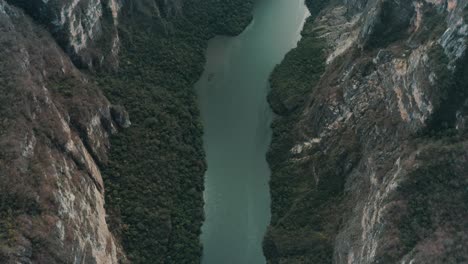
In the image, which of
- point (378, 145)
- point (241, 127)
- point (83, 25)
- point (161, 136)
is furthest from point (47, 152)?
point (378, 145)

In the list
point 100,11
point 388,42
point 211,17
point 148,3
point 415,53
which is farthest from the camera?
point 211,17

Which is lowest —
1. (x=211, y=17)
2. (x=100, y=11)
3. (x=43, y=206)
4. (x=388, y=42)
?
(x=43, y=206)

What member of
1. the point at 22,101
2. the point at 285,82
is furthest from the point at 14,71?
→ the point at 285,82

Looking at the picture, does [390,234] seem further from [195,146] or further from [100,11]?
[100,11]

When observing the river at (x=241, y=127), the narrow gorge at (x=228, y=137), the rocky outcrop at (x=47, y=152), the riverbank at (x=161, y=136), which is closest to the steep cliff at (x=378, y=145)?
the narrow gorge at (x=228, y=137)

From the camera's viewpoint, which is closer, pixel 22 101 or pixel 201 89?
pixel 22 101

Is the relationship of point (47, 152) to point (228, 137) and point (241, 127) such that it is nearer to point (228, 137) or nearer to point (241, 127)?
Answer: point (228, 137)

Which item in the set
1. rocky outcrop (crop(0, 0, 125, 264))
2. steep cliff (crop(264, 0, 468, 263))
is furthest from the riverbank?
steep cliff (crop(264, 0, 468, 263))
